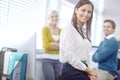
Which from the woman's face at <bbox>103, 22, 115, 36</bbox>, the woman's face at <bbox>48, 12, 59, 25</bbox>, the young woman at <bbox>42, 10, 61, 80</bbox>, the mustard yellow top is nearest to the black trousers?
the young woman at <bbox>42, 10, 61, 80</bbox>

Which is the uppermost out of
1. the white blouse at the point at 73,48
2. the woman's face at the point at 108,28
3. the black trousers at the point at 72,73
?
the woman's face at the point at 108,28

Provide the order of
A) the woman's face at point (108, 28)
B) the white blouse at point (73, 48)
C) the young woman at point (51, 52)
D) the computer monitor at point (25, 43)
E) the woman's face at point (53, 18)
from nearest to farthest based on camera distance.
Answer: the computer monitor at point (25, 43), the white blouse at point (73, 48), the young woman at point (51, 52), the woman's face at point (53, 18), the woman's face at point (108, 28)

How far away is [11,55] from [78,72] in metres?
0.64

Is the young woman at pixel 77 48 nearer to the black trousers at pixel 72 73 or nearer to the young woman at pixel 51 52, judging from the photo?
the black trousers at pixel 72 73

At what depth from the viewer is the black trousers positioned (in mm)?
1728

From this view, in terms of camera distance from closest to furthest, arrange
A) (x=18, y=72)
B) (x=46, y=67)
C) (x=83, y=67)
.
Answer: (x=18, y=72) → (x=83, y=67) → (x=46, y=67)

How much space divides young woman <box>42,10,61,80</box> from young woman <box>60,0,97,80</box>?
0.87m

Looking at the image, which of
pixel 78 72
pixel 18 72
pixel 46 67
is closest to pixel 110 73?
pixel 46 67

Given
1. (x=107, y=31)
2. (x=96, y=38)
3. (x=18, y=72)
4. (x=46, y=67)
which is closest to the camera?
(x=18, y=72)

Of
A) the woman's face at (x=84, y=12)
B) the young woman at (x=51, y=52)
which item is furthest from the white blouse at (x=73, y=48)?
the young woman at (x=51, y=52)

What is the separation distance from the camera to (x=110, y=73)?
9.05ft

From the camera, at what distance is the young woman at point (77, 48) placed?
1.68 meters

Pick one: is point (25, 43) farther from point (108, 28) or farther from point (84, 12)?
point (108, 28)

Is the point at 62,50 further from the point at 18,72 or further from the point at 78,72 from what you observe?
the point at 18,72
